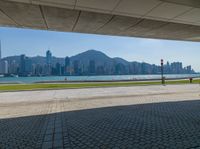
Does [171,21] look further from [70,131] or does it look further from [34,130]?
[34,130]

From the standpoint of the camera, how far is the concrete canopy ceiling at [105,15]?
23.4 feet

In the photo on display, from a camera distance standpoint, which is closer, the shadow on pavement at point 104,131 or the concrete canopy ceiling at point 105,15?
the shadow on pavement at point 104,131

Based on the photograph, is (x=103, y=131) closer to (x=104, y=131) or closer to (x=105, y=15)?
(x=104, y=131)

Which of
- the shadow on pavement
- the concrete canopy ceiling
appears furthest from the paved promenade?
the concrete canopy ceiling

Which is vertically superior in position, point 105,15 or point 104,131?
point 105,15

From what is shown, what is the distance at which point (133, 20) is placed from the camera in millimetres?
9289

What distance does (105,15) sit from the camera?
8.49 metres

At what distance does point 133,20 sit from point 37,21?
4328mm

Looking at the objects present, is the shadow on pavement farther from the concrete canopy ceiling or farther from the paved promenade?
the concrete canopy ceiling

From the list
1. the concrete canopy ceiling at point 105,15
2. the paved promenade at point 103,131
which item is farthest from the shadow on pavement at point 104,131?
the concrete canopy ceiling at point 105,15

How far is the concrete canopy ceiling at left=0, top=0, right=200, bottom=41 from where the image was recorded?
23.4 feet

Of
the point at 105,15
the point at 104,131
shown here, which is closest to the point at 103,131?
the point at 104,131

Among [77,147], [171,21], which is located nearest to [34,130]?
[77,147]

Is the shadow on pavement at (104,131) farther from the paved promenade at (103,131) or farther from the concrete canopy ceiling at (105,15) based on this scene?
the concrete canopy ceiling at (105,15)
